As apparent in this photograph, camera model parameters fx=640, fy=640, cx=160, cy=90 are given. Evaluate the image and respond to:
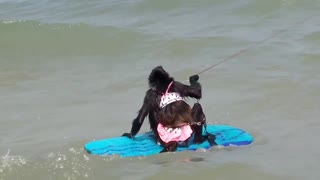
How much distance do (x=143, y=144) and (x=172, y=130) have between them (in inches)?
11.1

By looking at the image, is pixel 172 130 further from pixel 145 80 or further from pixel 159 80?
pixel 145 80

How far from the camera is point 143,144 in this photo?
558 cm

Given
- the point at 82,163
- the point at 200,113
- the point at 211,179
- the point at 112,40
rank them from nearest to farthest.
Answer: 1. the point at 211,179
2. the point at 82,163
3. the point at 200,113
4. the point at 112,40

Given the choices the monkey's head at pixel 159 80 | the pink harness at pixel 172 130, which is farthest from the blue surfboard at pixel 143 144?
the monkey's head at pixel 159 80

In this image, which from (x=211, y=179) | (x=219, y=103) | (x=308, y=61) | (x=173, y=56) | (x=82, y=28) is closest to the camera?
(x=211, y=179)

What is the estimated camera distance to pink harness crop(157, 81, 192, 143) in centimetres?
550

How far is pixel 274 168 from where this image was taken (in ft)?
16.0

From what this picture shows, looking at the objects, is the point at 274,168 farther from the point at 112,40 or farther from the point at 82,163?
the point at 112,40

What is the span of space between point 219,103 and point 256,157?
77.1 inches

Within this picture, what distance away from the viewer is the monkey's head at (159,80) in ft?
17.8

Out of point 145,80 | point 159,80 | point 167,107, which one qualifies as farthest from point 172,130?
point 145,80

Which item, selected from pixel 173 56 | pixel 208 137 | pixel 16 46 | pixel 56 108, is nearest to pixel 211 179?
pixel 208 137

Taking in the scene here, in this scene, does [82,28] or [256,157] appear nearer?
[256,157]

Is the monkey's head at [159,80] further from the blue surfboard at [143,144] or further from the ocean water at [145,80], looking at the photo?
the ocean water at [145,80]
